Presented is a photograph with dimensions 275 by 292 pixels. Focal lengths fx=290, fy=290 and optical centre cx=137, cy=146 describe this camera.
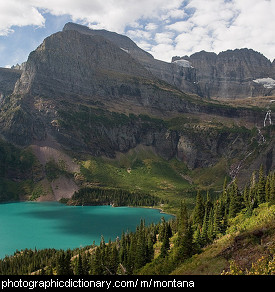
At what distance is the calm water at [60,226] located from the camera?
119 metres

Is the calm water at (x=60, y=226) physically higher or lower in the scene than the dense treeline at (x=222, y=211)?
lower

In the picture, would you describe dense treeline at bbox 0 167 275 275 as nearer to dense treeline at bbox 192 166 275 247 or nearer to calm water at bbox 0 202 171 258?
dense treeline at bbox 192 166 275 247

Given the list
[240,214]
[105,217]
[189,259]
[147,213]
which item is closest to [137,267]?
[189,259]

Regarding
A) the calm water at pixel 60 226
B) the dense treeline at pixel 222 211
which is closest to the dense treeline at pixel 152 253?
the dense treeline at pixel 222 211

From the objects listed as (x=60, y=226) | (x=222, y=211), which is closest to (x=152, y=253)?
(x=222, y=211)

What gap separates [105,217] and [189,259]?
12918 cm

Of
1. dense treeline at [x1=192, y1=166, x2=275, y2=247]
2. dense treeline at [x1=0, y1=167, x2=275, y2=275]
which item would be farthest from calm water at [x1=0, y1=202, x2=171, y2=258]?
dense treeline at [x1=192, y1=166, x2=275, y2=247]

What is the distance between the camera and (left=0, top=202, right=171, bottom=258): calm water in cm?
11946

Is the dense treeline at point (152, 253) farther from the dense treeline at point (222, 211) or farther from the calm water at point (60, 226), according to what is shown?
the calm water at point (60, 226)

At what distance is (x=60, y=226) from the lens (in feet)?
493

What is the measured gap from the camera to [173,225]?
11025cm
